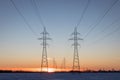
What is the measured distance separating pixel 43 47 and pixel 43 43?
131 centimetres

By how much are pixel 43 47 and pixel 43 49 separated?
0.44m

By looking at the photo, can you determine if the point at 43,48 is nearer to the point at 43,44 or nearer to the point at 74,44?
the point at 43,44

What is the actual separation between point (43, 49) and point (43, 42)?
6.27ft

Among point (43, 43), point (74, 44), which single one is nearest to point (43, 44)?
point (43, 43)

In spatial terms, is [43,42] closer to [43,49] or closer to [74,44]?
[43,49]

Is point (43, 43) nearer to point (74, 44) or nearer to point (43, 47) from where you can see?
point (43, 47)

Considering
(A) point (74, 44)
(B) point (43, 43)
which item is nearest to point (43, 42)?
(B) point (43, 43)

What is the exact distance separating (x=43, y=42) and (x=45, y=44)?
2.52 ft

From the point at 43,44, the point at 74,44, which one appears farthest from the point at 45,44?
the point at 74,44

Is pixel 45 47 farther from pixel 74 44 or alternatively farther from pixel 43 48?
pixel 74 44

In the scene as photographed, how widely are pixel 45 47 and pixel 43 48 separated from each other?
0.52m

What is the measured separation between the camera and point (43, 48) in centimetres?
6322

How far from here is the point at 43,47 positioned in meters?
63.4

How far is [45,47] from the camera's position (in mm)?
63438
